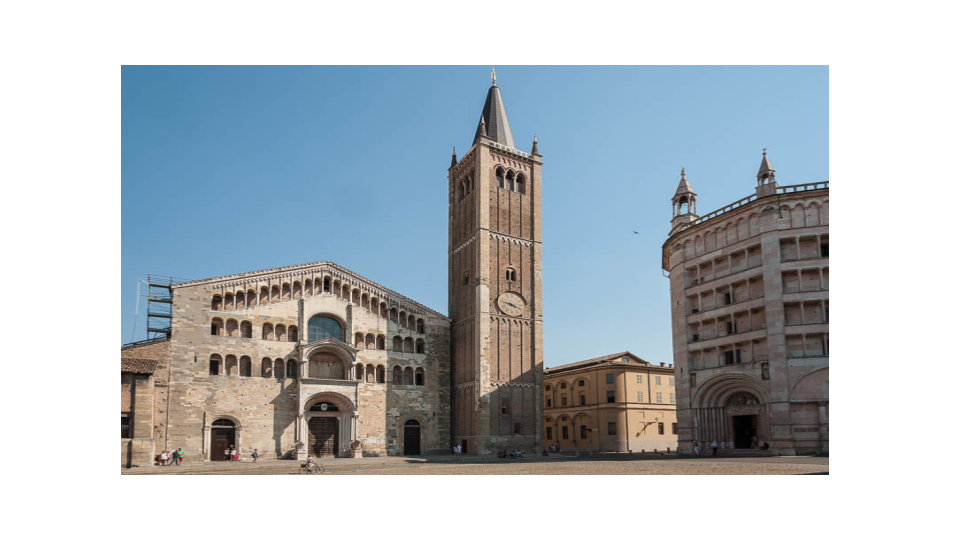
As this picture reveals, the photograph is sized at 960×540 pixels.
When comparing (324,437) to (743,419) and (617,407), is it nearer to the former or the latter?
(743,419)

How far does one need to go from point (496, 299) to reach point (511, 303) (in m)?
1.39

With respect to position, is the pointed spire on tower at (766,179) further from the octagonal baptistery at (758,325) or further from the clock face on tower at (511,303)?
the clock face on tower at (511,303)

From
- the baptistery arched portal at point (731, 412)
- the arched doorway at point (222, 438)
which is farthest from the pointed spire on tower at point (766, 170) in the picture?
the arched doorway at point (222, 438)

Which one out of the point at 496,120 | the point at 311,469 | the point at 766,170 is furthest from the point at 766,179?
the point at 311,469

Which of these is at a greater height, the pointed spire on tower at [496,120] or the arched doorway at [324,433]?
the pointed spire on tower at [496,120]

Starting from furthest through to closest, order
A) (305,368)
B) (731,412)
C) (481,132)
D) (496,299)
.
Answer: (481,132) < (496,299) < (305,368) < (731,412)

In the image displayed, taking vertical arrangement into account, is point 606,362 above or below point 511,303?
below

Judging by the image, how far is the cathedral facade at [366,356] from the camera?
39031 millimetres

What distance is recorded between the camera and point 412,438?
1831 inches

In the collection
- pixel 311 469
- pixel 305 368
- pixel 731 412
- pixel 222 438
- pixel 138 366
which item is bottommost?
pixel 222 438

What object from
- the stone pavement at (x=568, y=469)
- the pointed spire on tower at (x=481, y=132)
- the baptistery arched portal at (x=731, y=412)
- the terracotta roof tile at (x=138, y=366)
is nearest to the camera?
the stone pavement at (x=568, y=469)

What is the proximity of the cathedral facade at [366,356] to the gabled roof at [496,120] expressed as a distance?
18cm
